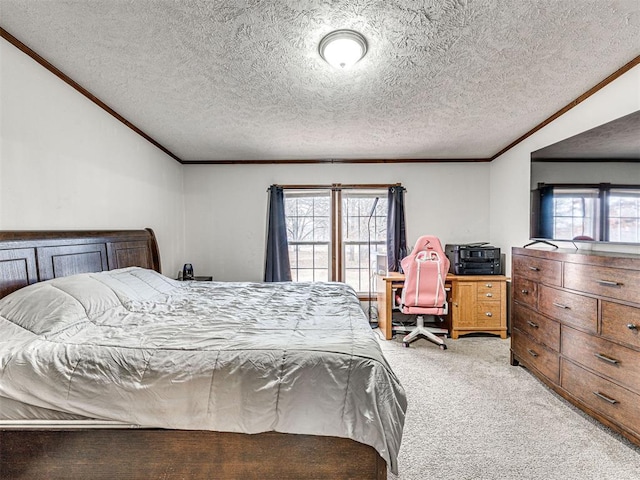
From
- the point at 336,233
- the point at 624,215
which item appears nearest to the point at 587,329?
the point at 624,215

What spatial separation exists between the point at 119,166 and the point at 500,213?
445 centimetres

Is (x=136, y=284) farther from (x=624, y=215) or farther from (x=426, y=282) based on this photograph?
(x=624, y=215)

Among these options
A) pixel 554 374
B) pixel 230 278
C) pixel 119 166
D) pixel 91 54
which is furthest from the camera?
pixel 230 278

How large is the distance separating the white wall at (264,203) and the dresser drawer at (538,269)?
167 centimetres

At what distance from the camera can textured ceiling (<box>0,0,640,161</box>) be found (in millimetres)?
1664

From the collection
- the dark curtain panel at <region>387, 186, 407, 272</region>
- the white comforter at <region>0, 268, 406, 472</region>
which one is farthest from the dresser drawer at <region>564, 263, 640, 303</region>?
the dark curtain panel at <region>387, 186, 407, 272</region>

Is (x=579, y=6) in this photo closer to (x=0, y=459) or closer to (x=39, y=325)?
(x=39, y=325)

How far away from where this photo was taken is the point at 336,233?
4.71 metres

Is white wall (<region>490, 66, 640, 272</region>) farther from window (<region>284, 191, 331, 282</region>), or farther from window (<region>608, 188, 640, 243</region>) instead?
window (<region>284, 191, 331, 282</region>)

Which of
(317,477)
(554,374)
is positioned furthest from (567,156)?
(317,477)

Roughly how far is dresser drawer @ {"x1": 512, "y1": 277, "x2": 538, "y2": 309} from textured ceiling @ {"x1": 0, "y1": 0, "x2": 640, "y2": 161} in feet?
4.98

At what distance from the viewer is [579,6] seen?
1.62 meters

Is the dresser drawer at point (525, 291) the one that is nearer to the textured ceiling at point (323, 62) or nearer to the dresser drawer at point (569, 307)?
the dresser drawer at point (569, 307)

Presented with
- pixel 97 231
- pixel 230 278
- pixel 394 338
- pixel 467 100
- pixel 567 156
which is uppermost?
pixel 467 100
